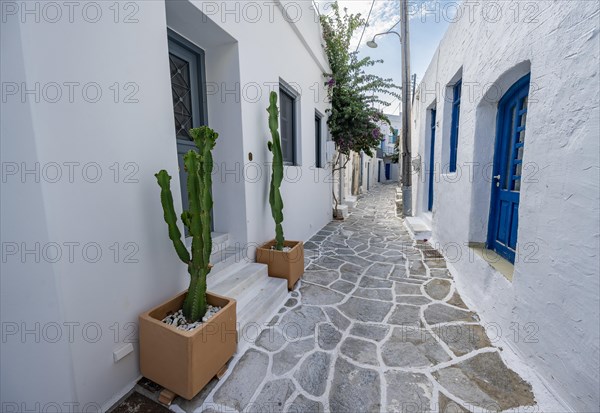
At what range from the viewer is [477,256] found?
2.96 meters

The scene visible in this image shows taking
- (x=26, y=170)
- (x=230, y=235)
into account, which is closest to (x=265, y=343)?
(x=230, y=235)

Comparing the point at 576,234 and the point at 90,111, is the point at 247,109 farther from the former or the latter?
the point at 576,234

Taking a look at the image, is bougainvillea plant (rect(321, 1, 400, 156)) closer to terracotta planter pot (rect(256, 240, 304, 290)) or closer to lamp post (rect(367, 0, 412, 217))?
lamp post (rect(367, 0, 412, 217))

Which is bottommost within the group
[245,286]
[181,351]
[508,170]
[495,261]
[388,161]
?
[245,286]

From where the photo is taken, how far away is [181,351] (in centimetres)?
160

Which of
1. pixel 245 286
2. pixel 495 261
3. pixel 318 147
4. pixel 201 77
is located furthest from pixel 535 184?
pixel 318 147

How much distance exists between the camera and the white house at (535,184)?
4.91 ft

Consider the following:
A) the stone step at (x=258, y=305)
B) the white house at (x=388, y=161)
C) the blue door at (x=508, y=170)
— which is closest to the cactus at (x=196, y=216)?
the stone step at (x=258, y=305)

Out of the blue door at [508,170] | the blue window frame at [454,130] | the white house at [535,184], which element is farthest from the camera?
the blue window frame at [454,130]

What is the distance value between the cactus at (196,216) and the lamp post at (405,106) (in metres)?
6.58

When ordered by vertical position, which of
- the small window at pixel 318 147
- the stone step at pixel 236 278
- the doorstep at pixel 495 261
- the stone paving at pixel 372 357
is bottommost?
Answer: the stone paving at pixel 372 357

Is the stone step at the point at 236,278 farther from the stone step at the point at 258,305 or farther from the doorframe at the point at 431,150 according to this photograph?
the doorframe at the point at 431,150

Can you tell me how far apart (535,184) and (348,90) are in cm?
588

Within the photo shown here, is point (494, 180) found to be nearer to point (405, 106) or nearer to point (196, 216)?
point (196, 216)
